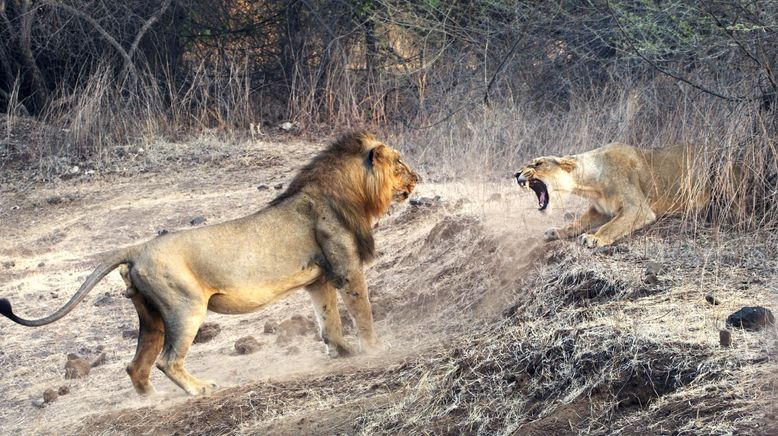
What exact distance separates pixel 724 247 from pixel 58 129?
938 cm

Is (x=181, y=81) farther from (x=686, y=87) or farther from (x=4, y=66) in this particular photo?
(x=686, y=87)

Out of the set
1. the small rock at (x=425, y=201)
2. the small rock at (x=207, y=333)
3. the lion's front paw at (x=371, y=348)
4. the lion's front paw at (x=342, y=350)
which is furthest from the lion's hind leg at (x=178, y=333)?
the small rock at (x=425, y=201)

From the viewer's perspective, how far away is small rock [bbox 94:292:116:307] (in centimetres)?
880

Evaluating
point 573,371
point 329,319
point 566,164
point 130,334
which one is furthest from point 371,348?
point 130,334

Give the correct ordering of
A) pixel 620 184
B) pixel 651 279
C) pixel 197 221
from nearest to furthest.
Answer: pixel 651 279, pixel 620 184, pixel 197 221

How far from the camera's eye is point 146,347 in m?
6.15

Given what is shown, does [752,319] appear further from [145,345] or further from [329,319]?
[145,345]

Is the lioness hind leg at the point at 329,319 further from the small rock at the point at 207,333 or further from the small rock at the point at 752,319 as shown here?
the small rock at the point at 752,319

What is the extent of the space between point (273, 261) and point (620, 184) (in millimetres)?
2619

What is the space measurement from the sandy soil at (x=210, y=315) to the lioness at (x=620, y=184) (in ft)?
1.24

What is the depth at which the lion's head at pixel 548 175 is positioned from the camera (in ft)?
24.7

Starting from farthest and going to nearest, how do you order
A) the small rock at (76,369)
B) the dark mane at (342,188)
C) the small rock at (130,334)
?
the small rock at (130,334) → the small rock at (76,369) → the dark mane at (342,188)

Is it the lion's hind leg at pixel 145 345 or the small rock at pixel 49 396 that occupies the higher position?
the lion's hind leg at pixel 145 345

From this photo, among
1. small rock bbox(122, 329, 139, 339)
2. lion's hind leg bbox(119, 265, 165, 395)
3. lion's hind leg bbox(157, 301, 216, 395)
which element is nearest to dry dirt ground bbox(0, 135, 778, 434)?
small rock bbox(122, 329, 139, 339)
